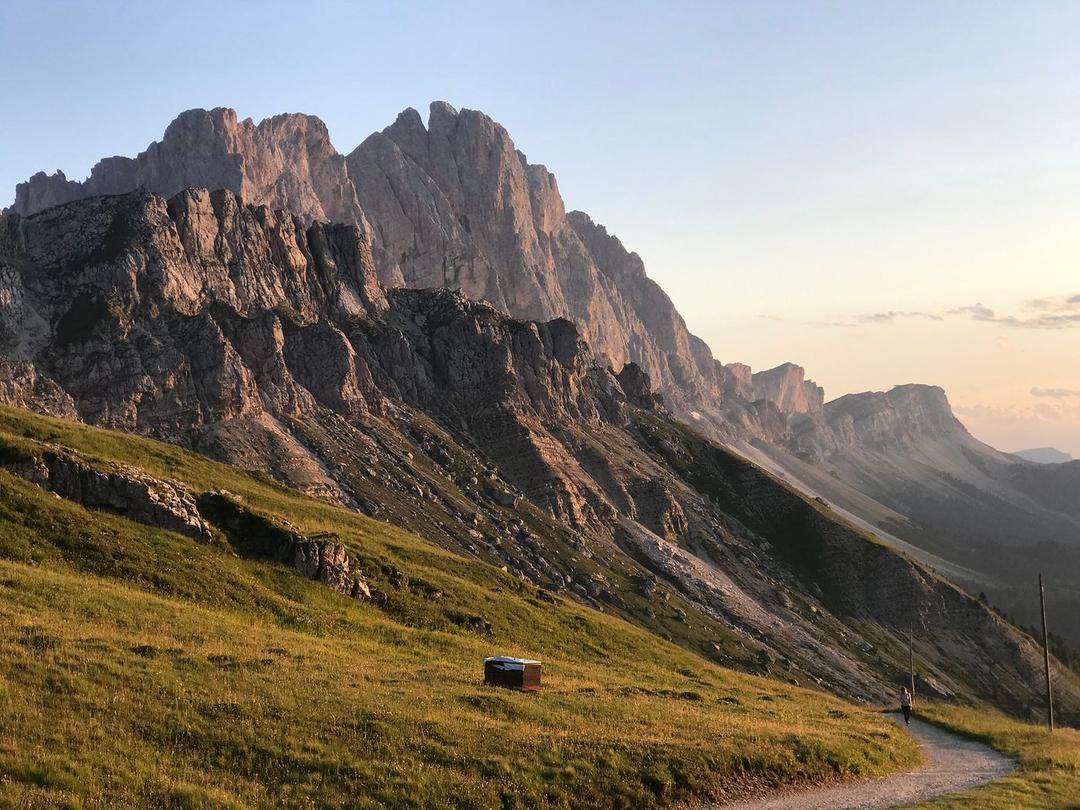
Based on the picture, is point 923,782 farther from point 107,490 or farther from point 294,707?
point 107,490

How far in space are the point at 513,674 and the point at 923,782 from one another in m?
19.3

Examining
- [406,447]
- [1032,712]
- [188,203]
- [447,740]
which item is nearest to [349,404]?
[406,447]

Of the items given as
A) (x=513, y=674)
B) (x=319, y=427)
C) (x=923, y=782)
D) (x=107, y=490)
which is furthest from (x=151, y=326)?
(x=923, y=782)

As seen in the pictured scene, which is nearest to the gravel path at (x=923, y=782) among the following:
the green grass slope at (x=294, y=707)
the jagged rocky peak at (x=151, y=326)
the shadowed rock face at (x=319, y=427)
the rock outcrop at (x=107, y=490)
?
the green grass slope at (x=294, y=707)

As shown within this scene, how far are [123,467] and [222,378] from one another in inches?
3639

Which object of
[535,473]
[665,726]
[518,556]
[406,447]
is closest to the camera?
[665,726]

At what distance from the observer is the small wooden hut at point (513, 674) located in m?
42.9

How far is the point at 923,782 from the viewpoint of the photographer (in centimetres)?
4125

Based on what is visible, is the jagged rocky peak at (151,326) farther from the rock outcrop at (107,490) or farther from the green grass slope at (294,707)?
the green grass slope at (294,707)

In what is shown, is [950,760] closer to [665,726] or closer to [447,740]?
[665,726]

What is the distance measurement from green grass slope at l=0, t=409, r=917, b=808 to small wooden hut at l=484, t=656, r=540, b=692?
1.16m

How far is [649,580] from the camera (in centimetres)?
16250

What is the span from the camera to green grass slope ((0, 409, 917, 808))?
87.1 ft

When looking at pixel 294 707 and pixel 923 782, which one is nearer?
pixel 294 707
